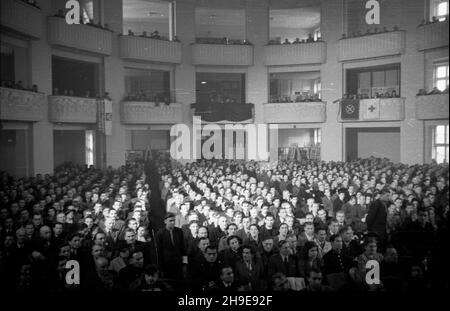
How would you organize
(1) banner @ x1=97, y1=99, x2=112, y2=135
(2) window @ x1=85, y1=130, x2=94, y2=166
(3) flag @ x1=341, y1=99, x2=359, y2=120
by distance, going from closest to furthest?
(1) banner @ x1=97, y1=99, x2=112, y2=135 → (2) window @ x1=85, y1=130, x2=94, y2=166 → (3) flag @ x1=341, y1=99, x2=359, y2=120

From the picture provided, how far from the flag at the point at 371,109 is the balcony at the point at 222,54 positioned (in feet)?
19.4

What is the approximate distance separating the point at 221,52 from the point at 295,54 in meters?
3.60

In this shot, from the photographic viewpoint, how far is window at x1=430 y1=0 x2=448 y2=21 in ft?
58.2

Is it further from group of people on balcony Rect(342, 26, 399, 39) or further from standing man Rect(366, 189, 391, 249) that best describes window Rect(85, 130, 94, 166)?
Result: standing man Rect(366, 189, 391, 249)

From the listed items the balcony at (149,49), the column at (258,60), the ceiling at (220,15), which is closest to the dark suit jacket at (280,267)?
the balcony at (149,49)

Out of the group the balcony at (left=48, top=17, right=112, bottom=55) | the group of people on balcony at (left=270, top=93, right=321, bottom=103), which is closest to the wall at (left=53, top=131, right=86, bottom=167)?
the balcony at (left=48, top=17, right=112, bottom=55)

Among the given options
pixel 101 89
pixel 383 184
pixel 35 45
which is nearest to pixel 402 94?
pixel 383 184

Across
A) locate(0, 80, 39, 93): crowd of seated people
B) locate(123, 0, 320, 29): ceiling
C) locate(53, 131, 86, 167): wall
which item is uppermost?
locate(123, 0, 320, 29): ceiling

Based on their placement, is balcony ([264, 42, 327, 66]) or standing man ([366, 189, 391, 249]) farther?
balcony ([264, 42, 327, 66])

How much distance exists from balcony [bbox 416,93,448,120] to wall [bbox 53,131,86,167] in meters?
14.4

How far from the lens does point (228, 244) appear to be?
6.88m

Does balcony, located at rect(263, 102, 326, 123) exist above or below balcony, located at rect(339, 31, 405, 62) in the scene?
below

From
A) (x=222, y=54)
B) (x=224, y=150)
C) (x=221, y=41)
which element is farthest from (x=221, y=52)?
(x=224, y=150)

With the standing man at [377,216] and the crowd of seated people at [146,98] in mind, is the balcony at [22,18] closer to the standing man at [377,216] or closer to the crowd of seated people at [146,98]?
the crowd of seated people at [146,98]
